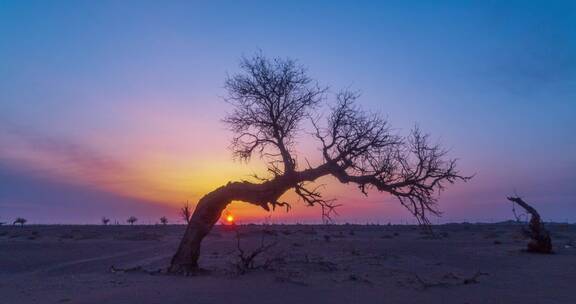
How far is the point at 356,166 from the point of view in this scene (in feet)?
64.4

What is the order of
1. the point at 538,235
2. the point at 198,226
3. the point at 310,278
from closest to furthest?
1. the point at 310,278
2. the point at 198,226
3. the point at 538,235

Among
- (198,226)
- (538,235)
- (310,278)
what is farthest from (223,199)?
(538,235)

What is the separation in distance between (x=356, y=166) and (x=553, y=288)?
7301mm

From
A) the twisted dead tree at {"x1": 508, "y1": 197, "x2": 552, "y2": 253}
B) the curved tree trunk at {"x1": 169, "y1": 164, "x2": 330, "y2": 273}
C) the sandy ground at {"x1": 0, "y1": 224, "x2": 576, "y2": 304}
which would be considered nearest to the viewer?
the sandy ground at {"x1": 0, "y1": 224, "x2": 576, "y2": 304}

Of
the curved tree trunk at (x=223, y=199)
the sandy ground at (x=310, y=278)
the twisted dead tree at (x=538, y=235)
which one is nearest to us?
the sandy ground at (x=310, y=278)

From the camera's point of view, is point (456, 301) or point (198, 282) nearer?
point (456, 301)

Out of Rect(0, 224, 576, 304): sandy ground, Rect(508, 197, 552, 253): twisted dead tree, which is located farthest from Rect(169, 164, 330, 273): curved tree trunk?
Rect(508, 197, 552, 253): twisted dead tree

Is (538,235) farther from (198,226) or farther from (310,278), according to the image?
(198,226)

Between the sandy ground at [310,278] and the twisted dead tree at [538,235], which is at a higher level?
the twisted dead tree at [538,235]

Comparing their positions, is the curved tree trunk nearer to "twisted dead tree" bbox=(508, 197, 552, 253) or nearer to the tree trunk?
the tree trunk

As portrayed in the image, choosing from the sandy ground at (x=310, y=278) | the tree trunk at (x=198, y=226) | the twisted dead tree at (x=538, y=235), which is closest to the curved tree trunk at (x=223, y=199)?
the tree trunk at (x=198, y=226)

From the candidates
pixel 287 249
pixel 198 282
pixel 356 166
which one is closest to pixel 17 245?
pixel 287 249

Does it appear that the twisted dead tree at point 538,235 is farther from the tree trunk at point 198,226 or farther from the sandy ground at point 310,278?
the tree trunk at point 198,226

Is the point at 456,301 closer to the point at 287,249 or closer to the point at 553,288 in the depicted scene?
the point at 553,288
